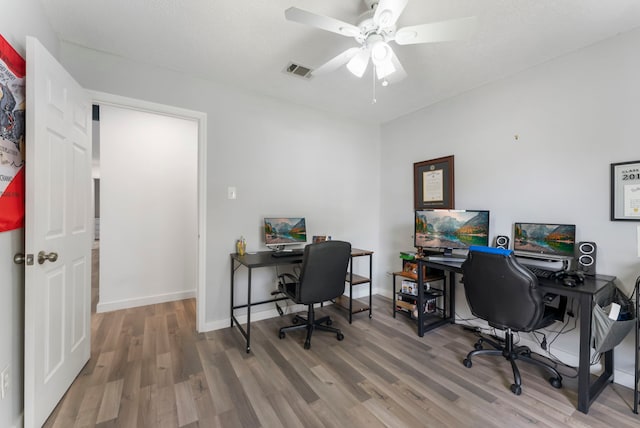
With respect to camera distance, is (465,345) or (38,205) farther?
(465,345)

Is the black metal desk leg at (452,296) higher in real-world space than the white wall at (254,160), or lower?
lower

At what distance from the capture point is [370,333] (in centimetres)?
274

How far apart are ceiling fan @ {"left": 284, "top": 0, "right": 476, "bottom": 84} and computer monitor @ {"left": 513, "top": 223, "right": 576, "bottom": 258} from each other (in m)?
1.78

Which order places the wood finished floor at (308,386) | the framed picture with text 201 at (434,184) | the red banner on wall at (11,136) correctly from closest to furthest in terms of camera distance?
1. the red banner on wall at (11,136)
2. the wood finished floor at (308,386)
3. the framed picture with text 201 at (434,184)

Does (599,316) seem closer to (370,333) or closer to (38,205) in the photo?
(370,333)

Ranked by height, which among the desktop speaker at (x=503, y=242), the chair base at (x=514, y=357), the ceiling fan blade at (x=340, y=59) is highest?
the ceiling fan blade at (x=340, y=59)

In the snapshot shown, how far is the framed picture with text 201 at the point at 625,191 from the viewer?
74.9 inches

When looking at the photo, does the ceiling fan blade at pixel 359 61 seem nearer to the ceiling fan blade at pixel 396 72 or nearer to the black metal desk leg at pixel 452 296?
the ceiling fan blade at pixel 396 72

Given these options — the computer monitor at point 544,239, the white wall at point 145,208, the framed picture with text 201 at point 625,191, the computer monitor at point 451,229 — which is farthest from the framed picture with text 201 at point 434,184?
the white wall at point 145,208

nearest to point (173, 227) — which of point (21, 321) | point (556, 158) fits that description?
point (21, 321)

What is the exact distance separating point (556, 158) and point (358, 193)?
2.15 meters

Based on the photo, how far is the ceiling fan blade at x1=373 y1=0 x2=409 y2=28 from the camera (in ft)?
4.57

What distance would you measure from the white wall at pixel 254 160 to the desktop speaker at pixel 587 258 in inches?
89.5

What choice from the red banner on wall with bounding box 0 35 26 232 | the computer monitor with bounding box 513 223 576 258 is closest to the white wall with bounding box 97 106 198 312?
the red banner on wall with bounding box 0 35 26 232
